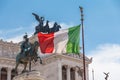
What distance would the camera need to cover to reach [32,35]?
75125 mm

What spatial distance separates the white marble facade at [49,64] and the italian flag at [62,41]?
3506 cm

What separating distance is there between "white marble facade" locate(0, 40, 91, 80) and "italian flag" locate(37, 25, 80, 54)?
35058 mm

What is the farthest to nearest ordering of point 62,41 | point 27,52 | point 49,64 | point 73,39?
point 49,64
point 27,52
point 62,41
point 73,39

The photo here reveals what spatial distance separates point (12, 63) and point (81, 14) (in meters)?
41.2

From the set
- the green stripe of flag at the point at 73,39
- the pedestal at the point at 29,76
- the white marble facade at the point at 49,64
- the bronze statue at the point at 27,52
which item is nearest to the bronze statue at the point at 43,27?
the white marble facade at the point at 49,64

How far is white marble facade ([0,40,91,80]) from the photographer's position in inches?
2800

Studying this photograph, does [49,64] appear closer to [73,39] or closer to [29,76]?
[29,76]

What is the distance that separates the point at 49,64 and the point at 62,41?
3906 cm

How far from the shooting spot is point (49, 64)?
72.8 m

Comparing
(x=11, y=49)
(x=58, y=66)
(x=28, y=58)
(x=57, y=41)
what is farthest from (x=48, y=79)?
(x=57, y=41)

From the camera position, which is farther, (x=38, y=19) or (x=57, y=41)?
(x=38, y=19)

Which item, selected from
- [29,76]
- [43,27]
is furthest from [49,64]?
[29,76]

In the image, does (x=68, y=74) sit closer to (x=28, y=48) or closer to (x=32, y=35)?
(x=32, y=35)

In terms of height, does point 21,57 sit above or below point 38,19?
below
